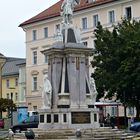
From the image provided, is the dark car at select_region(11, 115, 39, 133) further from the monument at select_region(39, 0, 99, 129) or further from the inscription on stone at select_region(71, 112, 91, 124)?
the inscription on stone at select_region(71, 112, 91, 124)

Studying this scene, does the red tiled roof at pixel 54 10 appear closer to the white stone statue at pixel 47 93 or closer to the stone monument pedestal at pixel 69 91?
the stone monument pedestal at pixel 69 91

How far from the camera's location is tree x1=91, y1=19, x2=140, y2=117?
153 ft

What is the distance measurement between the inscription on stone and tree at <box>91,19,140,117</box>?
52.6 ft

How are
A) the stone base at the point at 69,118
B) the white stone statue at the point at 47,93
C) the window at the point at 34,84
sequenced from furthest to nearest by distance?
1. the window at the point at 34,84
2. the white stone statue at the point at 47,93
3. the stone base at the point at 69,118

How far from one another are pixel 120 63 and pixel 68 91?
1775cm

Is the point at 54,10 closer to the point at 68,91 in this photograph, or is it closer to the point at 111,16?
the point at 111,16

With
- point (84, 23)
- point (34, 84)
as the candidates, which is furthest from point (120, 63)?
point (34, 84)

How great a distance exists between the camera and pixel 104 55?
49938 millimetres

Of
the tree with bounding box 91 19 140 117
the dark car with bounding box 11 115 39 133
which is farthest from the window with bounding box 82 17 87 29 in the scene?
the dark car with bounding box 11 115 39 133

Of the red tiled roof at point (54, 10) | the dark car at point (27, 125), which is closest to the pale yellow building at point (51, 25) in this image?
the red tiled roof at point (54, 10)

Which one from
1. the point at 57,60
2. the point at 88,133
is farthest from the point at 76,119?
the point at 57,60

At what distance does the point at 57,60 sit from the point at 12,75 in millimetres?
67831

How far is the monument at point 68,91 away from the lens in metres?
30.3

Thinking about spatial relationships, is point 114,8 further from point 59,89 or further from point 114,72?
point 59,89
